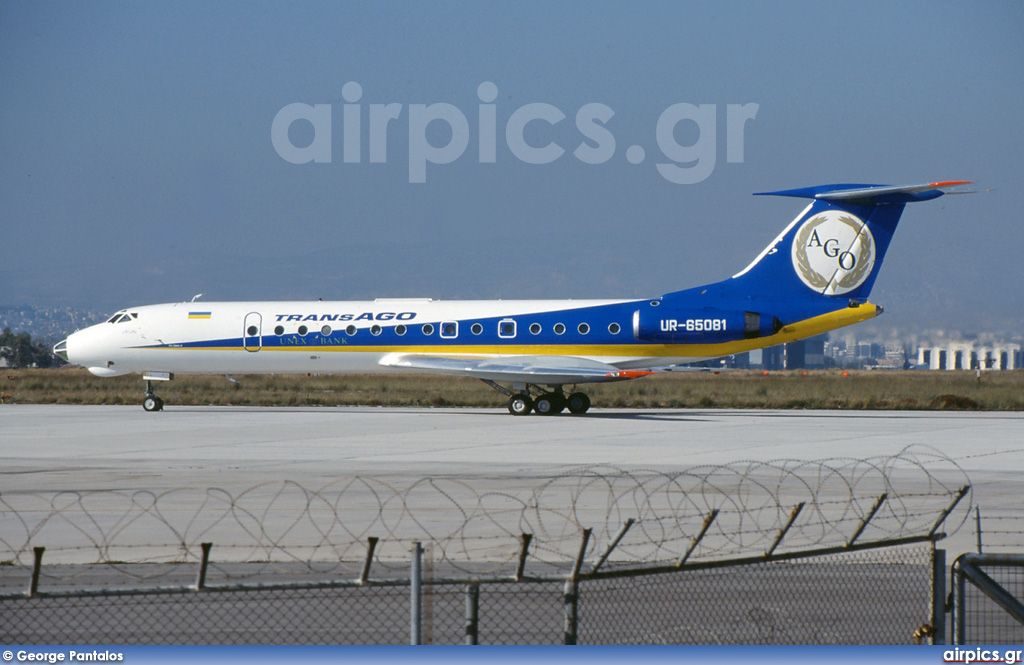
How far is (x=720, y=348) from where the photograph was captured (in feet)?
108

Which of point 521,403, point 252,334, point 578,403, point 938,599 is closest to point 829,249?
point 578,403

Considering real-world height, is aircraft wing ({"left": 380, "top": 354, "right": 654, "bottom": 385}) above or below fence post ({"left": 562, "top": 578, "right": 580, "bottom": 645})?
above

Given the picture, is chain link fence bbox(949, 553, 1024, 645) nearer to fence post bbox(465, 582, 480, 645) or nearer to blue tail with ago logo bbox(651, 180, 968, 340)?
fence post bbox(465, 582, 480, 645)

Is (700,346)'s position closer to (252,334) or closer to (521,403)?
(521,403)

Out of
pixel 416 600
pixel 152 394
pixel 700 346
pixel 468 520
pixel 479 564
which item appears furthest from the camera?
pixel 152 394

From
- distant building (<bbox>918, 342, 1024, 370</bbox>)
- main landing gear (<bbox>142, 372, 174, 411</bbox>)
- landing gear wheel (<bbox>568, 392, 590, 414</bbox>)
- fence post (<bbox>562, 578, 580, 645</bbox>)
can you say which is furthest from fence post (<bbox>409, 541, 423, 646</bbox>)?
distant building (<bbox>918, 342, 1024, 370</bbox>)

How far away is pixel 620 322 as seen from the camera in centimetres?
3306

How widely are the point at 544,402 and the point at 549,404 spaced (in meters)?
0.16

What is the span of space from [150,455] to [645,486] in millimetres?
9889

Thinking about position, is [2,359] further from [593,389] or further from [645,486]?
[645,486]

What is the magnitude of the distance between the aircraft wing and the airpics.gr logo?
19.1ft

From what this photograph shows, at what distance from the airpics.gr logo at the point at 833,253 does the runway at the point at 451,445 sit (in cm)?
392

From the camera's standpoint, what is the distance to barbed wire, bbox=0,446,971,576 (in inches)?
436

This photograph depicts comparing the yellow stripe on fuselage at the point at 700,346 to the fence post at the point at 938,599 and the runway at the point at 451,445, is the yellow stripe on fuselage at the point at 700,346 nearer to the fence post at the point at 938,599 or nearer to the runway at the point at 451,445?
the runway at the point at 451,445
